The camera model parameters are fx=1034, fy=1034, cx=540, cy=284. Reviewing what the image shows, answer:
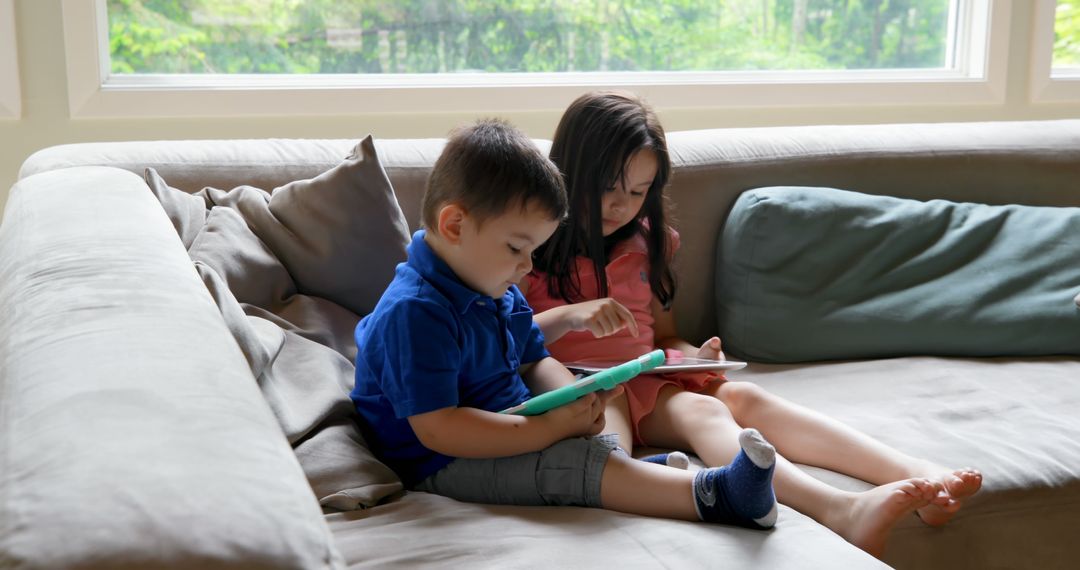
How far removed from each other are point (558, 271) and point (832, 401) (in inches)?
21.7

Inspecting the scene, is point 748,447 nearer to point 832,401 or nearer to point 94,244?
point 832,401

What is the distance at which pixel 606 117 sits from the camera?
1831mm

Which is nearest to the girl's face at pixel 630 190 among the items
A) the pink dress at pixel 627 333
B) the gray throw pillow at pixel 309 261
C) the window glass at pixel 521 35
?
the pink dress at pixel 627 333

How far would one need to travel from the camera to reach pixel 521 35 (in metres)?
2.77

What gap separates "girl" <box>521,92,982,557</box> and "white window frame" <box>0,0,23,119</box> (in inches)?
47.7

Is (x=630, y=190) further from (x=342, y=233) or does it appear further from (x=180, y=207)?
(x=180, y=207)

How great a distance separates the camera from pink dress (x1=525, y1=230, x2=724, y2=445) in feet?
5.86

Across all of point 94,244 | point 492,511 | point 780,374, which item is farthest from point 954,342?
point 94,244

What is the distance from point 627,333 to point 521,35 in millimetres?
1161

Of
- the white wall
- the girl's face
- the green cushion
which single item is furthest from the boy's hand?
the white wall

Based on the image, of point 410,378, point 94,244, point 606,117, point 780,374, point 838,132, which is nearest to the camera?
point 94,244

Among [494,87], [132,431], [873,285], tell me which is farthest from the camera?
[494,87]

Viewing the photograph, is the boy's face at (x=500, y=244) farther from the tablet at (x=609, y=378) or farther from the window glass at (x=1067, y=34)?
the window glass at (x=1067, y=34)

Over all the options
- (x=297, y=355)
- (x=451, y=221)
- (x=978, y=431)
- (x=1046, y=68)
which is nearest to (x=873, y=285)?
(x=978, y=431)
